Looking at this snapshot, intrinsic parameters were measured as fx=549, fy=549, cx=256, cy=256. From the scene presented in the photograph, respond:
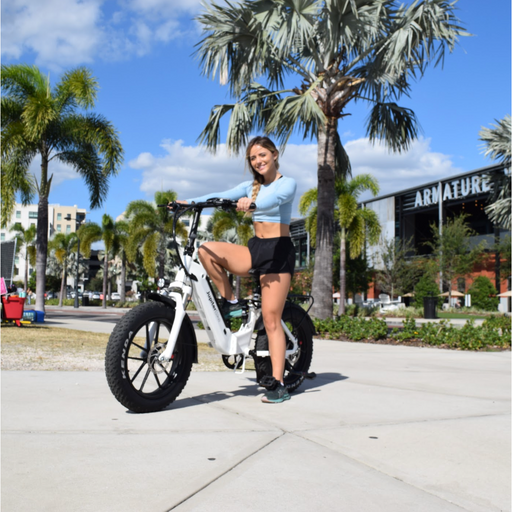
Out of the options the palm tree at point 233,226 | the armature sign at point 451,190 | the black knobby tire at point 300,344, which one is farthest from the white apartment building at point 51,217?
the black knobby tire at point 300,344

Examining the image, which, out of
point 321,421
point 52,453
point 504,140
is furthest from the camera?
point 504,140

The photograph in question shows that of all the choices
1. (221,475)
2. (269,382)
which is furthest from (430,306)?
(221,475)

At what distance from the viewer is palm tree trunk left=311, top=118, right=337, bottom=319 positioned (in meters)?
12.6

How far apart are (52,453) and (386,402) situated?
2437 millimetres

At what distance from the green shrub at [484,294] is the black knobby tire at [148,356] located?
38577 mm

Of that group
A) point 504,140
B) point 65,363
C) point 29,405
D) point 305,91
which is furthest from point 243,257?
point 504,140

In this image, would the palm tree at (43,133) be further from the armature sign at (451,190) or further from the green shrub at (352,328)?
the armature sign at (451,190)

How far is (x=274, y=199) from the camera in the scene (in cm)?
392

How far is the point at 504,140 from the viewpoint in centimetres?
1941

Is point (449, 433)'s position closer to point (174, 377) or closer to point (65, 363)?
point (174, 377)

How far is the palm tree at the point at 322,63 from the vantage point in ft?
37.8

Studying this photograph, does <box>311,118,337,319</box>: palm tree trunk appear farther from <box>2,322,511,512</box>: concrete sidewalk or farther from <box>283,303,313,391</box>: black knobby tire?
<box>2,322,511,512</box>: concrete sidewalk

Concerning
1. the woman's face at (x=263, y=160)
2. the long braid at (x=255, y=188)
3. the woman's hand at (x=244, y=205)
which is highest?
the woman's face at (x=263, y=160)

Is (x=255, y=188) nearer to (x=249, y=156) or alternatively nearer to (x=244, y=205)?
(x=249, y=156)
